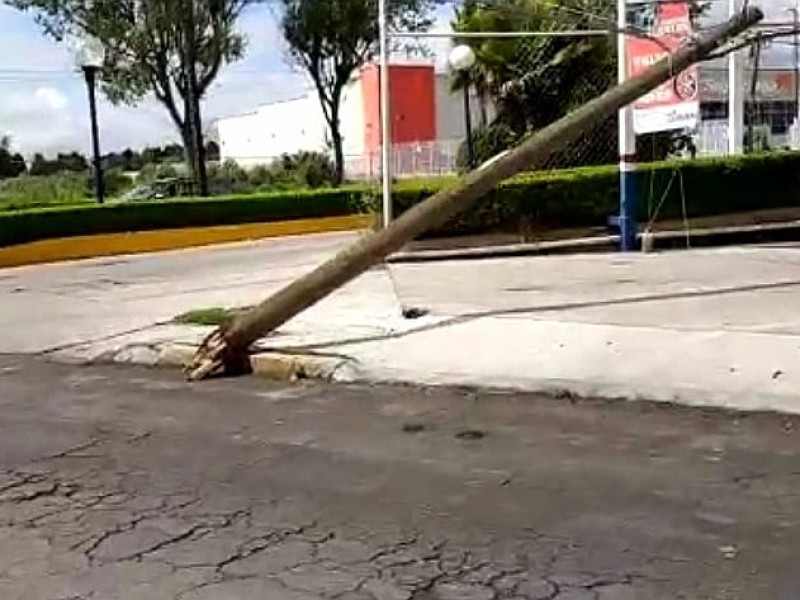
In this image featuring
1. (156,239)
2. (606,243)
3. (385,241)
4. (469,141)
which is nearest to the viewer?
(385,241)

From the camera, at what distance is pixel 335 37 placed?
34.4 m

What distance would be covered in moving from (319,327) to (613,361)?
3084mm

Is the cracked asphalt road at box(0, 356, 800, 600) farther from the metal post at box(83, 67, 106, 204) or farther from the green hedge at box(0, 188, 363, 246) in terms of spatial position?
the metal post at box(83, 67, 106, 204)

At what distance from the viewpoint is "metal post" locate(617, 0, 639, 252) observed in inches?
639

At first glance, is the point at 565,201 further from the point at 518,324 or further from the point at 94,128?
the point at 94,128

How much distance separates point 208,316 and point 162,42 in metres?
20.2

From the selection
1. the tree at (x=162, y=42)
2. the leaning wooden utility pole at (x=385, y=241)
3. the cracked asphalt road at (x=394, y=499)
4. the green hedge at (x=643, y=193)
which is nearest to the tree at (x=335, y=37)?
the tree at (x=162, y=42)

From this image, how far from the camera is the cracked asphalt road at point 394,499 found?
16.6 feet

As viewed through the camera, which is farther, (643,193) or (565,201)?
(643,193)

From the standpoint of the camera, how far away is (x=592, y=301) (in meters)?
12.2

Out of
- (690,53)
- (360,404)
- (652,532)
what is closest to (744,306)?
(690,53)

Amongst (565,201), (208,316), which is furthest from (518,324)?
(565,201)

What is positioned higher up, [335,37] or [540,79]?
[335,37]

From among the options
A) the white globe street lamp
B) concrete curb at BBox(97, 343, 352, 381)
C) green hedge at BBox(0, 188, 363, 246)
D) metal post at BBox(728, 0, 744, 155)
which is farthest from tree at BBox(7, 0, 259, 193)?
concrete curb at BBox(97, 343, 352, 381)
